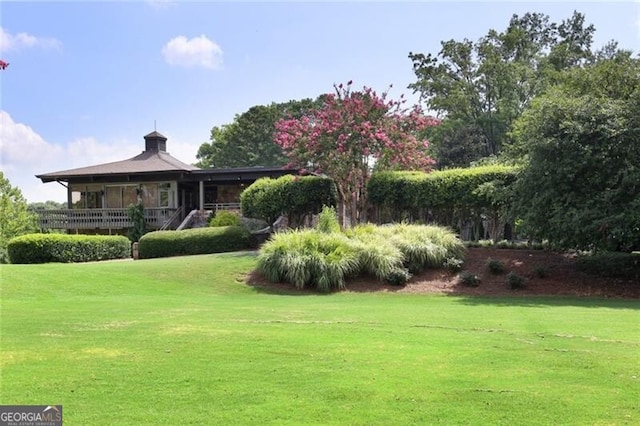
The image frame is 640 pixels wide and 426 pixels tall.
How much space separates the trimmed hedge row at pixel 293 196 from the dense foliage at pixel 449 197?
2.40m

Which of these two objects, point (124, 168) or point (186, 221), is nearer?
point (186, 221)

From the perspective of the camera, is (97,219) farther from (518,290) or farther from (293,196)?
(518,290)

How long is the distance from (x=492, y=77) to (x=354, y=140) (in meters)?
17.6

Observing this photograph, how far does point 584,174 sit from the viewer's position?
15.3 m

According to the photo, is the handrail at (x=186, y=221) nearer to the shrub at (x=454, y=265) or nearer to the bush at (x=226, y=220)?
the bush at (x=226, y=220)

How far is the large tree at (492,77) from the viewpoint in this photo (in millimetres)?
34312

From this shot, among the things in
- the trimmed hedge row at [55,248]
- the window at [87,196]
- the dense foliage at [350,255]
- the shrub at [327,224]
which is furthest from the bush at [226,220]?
the window at [87,196]

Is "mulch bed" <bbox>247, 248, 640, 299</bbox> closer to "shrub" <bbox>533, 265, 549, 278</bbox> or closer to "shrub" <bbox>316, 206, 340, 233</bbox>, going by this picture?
"shrub" <bbox>533, 265, 549, 278</bbox>

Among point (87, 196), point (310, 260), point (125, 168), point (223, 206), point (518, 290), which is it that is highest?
point (125, 168)

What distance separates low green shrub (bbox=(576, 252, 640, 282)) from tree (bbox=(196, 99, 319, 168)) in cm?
3904

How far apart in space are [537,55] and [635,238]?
86.8 feet

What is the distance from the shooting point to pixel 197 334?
727 cm

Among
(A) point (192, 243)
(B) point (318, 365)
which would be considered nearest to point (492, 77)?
(A) point (192, 243)

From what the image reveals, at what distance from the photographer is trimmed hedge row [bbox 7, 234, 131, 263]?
2036 centimetres
